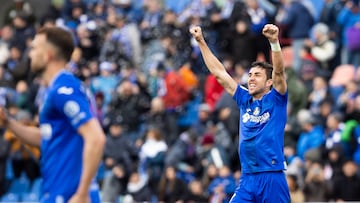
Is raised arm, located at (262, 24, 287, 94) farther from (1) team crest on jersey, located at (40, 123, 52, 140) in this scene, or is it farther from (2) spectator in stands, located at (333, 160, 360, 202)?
(2) spectator in stands, located at (333, 160, 360, 202)

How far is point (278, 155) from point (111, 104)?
1147 centimetres

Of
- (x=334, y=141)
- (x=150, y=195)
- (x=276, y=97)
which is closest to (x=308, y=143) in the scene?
(x=334, y=141)

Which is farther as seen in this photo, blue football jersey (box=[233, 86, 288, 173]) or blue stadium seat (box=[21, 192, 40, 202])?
blue stadium seat (box=[21, 192, 40, 202])

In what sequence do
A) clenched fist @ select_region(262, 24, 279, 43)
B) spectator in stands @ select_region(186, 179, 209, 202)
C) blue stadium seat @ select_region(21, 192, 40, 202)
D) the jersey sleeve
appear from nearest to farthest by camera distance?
the jersey sleeve → clenched fist @ select_region(262, 24, 279, 43) → spectator in stands @ select_region(186, 179, 209, 202) → blue stadium seat @ select_region(21, 192, 40, 202)

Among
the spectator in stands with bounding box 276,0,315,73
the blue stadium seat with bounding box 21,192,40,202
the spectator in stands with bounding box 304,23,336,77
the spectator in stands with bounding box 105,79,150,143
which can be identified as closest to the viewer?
the blue stadium seat with bounding box 21,192,40,202

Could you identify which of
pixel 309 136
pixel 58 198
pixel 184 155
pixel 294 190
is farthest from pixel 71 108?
pixel 184 155

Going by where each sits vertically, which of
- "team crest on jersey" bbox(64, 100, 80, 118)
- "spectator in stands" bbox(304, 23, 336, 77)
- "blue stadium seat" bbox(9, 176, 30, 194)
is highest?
"spectator in stands" bbox(304, 23, 336, 77)

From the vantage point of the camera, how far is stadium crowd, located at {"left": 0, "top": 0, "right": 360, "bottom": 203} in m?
18.1

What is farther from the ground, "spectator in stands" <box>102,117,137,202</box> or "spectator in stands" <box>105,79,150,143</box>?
"spectator in stands" <box>105,79,150,143</box>

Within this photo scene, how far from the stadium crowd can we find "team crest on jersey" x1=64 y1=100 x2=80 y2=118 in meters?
9.69

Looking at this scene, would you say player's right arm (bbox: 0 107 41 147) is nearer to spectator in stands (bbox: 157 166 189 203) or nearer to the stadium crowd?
the stadium crowd

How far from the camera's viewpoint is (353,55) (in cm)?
2094

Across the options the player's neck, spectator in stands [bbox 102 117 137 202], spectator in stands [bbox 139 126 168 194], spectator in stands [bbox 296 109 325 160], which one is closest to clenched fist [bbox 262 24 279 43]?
the player's neck

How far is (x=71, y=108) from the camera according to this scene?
7758 mm
